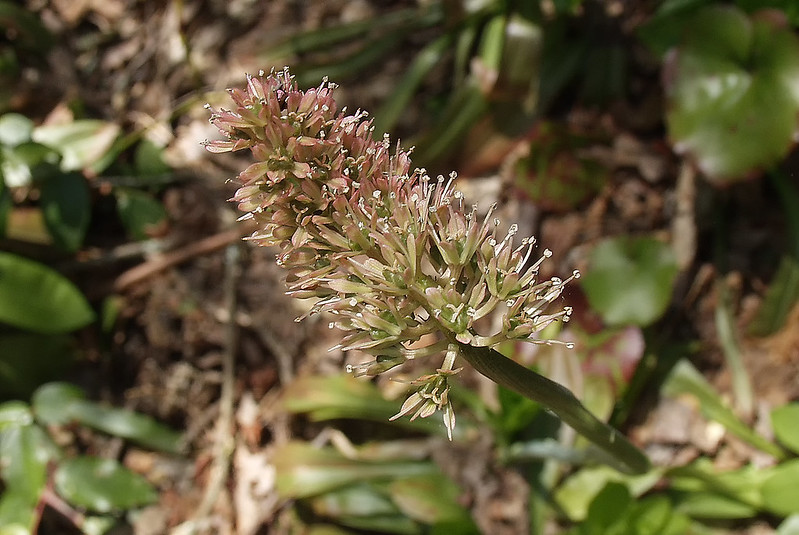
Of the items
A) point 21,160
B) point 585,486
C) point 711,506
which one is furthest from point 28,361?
point 711,506

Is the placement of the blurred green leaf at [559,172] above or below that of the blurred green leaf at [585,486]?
above

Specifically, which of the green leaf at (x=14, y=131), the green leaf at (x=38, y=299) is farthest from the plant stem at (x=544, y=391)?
the green leaf at (x=14, y=131)

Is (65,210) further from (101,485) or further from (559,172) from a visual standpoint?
(559,172)

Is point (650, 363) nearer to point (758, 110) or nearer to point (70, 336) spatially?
point (758, 110)

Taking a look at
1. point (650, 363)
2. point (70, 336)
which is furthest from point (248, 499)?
point (650, 363)

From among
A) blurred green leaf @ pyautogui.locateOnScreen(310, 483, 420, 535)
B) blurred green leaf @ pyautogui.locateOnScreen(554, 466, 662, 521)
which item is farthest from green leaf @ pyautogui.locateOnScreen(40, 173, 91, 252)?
blurred green leaf @ pyautogui.locateOnScreen(554, 466, 662, 521)

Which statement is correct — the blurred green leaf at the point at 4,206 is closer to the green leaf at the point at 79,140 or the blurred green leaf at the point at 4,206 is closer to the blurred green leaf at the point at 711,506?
the green leaf at the point at 79,140

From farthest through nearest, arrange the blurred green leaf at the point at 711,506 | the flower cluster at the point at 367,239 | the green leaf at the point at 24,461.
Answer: the green leaf at the point at 24,461 → the blurred green leaf at the point at 711,506 → the flower cluster at the point at 367,239
